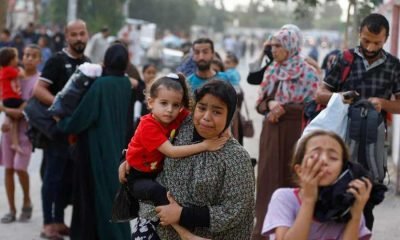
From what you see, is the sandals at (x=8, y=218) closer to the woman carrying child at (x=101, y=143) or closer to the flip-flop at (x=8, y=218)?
the flip-flop at (x=8, y=218)

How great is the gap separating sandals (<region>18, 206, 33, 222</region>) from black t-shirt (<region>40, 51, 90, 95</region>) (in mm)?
1557

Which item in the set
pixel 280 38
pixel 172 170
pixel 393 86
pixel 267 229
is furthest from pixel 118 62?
pixel 267 229

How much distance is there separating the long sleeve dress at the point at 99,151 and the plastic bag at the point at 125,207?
6.70 ft

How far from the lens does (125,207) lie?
182 inches

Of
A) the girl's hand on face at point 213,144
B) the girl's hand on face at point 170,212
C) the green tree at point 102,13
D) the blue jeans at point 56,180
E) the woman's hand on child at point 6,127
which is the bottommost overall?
the blue jeans at point 56,180

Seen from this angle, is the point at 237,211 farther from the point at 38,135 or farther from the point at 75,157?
the point at 38,135

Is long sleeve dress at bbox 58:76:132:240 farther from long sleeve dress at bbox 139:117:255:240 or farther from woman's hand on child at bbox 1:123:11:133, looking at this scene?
long sleeve dress at bbox 139:117:255:240

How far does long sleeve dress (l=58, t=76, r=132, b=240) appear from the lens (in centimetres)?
661

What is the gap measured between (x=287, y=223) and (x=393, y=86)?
93.3 inches

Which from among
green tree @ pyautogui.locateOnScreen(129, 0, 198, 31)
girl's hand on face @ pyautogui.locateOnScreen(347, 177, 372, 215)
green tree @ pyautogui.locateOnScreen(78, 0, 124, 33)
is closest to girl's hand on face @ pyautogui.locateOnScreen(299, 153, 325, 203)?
girl's hand on face @ pyautogui.locateOnScreen(347, 177, 372, 215)

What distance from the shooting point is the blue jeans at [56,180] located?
24.4 feet

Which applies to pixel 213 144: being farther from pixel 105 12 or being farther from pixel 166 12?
pixel 166 12

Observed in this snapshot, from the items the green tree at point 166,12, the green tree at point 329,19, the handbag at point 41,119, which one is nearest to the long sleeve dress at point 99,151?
the handbag at point 41,119

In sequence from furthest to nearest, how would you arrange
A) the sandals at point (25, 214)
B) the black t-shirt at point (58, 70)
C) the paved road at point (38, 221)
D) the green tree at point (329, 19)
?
the green tree at point (329, 19), the sandals at point (25, 214), the paved road at point (38, 221), the black t-shirt at point (58, 70)
